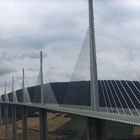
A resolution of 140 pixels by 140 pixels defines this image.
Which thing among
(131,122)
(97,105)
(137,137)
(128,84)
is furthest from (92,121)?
(137,137)

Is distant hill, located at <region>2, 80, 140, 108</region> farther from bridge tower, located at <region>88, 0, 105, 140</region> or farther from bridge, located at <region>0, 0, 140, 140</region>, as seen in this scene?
bridge tower, located at <region>88, 0, 105, 140</region>

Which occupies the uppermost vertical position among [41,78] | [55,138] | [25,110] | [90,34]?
[90,34]

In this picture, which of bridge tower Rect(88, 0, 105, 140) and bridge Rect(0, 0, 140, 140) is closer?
bridge Rect(0, 0, 140, 140)

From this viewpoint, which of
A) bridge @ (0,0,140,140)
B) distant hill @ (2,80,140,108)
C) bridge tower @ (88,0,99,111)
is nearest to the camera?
bridge @ (0,0,140,140)

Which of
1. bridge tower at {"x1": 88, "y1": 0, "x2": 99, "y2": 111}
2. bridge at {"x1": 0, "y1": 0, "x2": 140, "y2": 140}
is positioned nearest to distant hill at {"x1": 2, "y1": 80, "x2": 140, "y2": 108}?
bridge at {"x1": 0, "y1": 0, "x2": 140, "y2": 140}

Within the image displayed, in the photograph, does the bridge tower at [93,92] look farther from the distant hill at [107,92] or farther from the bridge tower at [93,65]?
the distant hill at [107,92]

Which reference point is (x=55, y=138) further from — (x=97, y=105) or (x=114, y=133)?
(x=97, y=105)

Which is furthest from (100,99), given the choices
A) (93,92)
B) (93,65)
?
(93,65)

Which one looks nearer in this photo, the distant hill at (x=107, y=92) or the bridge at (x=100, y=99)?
the bridge at (x=100, y=99)

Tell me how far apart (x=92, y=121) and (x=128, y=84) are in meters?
8.46

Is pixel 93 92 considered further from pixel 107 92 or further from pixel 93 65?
pixel 107 92

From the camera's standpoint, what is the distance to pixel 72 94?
44750 millimetres

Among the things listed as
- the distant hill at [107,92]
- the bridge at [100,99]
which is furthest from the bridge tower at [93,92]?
the distant hill at [107,92]

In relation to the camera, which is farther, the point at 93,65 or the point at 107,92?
the point at 93,65
